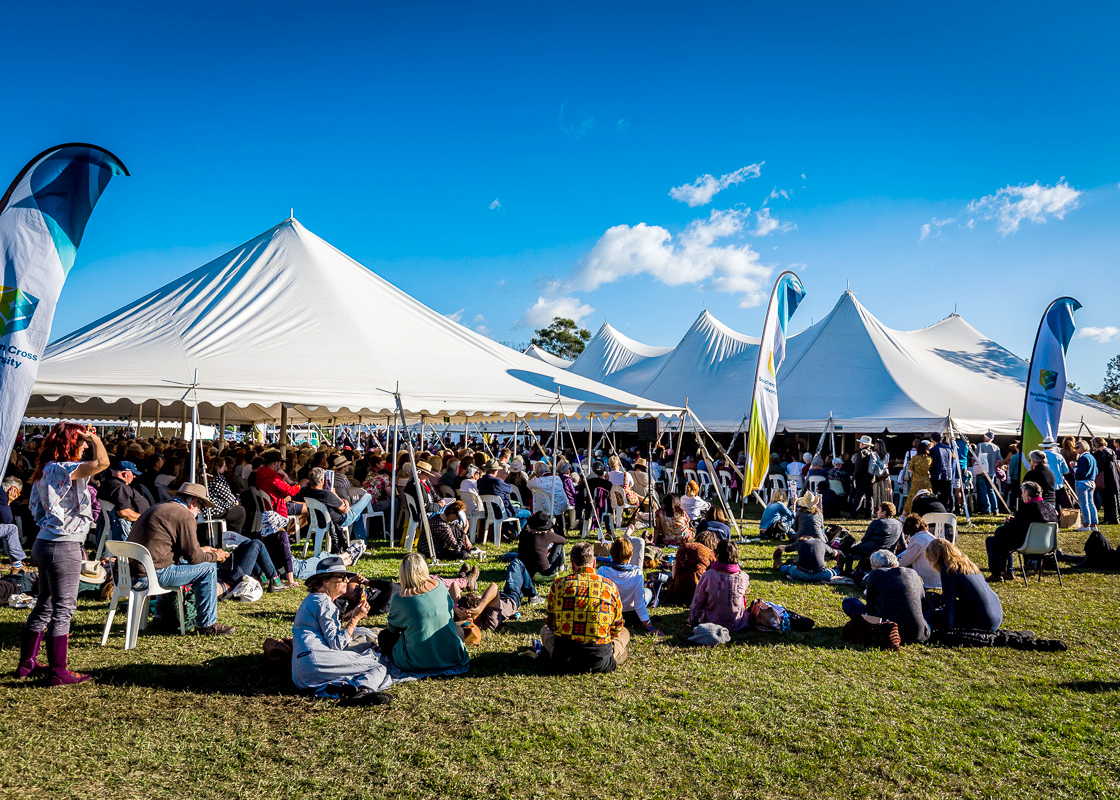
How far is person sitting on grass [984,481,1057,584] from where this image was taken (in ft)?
24.0

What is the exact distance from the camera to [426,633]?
4379mm

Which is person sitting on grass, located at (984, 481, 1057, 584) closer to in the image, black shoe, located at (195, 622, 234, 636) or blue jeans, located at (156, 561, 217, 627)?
black shoe, located at (195, 622, 234, 636)

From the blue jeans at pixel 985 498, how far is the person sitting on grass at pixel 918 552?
7.53 m

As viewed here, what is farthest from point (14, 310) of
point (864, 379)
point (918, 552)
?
point (864, 379)

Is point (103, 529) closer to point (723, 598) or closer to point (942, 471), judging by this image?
point (723, 598)

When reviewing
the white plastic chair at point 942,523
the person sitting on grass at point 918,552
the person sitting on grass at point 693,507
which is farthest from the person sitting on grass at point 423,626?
the white plastic chair at point 942,523

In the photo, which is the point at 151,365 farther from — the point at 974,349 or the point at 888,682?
the point at 974,349

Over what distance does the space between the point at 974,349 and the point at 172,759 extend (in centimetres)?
2259

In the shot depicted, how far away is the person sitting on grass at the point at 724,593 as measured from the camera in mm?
5391

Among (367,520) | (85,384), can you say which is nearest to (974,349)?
(367,520)

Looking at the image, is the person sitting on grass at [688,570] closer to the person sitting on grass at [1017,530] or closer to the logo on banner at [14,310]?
the person sitting on grass at [1017,530]

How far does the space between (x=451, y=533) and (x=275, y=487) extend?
1.93 metres

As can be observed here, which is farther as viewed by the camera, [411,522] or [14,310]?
[411,522]

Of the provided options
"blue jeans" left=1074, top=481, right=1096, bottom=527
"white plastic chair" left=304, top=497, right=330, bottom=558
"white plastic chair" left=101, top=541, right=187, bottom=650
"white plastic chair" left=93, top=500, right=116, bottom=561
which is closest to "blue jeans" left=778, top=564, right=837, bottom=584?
"white plastic chair" left=304, top=497, right=330, bottom=558
